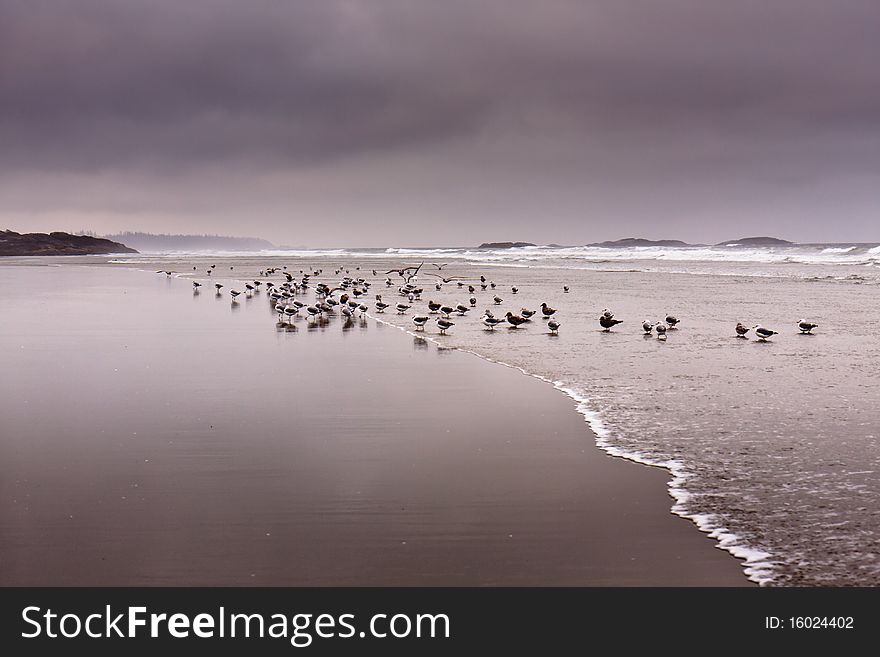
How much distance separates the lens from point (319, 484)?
6.46 meters

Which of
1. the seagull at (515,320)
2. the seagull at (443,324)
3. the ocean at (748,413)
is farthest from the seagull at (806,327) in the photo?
the seagull at (443,324)

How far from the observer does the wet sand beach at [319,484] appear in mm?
4867

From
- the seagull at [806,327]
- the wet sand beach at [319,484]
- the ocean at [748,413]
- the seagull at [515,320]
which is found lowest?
the wet sand beach at [319,484]

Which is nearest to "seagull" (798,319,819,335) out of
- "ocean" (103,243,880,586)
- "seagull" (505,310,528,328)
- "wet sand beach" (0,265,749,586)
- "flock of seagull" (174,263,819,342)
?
"flock of seagull" (174,263,819,342)

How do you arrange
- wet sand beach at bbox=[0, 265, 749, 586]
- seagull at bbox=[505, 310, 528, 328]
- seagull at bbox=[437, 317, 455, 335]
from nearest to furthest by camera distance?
wet sand beach at bbox=[0, 265, 749, 586], seagull at bbox=[437, 317, 455, 335], seagull at bbox=[505, 310, 528, 328]

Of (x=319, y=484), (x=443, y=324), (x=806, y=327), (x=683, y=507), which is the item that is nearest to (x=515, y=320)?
(x=443, y=324)

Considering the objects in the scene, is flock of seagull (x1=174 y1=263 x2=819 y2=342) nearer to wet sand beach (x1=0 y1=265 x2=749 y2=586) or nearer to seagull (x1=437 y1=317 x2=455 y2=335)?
seagull (x1=437 y1=317 x2=455 y2=335)

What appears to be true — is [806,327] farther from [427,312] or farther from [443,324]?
[427,312]

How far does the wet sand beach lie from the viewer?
4.87 metres

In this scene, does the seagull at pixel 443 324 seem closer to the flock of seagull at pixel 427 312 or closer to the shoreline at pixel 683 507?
the flock of seagull at pixel 427 312

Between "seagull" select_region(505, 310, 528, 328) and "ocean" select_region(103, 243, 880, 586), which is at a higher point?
"seagull" select_region(505, 310, 528, 328)
